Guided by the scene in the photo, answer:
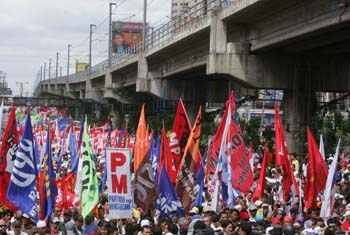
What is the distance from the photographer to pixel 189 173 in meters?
13.7

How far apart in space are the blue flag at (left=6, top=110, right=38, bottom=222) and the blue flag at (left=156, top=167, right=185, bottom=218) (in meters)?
2.04

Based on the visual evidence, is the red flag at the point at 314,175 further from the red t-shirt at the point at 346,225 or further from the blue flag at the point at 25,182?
the blue flag at the point at 25,182

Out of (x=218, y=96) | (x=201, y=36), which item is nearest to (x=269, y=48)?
(x=201, y=36)

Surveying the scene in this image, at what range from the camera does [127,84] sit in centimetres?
5288

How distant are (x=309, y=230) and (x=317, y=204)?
2324 mm

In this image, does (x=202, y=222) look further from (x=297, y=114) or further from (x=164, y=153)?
(x=297, y=114)

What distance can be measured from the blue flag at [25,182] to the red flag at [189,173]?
2.79 metres

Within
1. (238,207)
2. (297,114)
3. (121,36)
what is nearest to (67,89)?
(121,36)

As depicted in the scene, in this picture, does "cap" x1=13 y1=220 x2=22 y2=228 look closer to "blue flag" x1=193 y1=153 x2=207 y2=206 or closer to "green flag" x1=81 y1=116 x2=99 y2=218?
"green flag" x1=81 y1=116 x2=99 y2=218

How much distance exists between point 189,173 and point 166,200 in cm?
160

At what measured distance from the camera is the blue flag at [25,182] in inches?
439

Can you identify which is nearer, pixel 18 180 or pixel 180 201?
pixel 18 180

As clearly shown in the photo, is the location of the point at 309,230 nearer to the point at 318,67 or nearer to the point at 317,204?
the point at 317,204

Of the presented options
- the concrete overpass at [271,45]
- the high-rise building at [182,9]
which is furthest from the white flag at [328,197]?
the high-rise building at [182,9]
